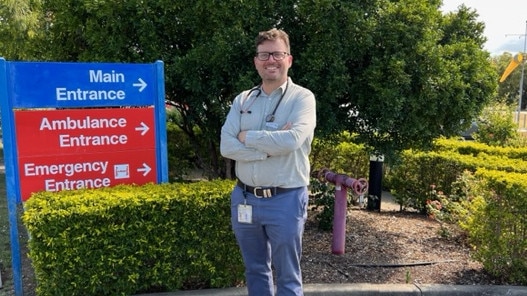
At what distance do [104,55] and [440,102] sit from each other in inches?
121

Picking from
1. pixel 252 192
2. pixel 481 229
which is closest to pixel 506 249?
pixel 481 229

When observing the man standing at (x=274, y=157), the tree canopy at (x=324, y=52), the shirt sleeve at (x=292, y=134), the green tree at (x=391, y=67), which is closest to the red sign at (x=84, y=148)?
the tree canopy at (x=324, y=52)

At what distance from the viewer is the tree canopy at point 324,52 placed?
156 inches

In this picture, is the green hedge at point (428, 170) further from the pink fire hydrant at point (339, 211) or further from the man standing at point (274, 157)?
the man standing at point (274, 157)

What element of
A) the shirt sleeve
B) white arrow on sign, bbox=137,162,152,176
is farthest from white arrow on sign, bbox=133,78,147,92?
the shirt sleeve

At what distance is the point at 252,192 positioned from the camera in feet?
9.53

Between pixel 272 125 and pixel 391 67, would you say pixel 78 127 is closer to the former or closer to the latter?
pixel 272 125

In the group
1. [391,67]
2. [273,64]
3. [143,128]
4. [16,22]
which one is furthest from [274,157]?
[16,22]

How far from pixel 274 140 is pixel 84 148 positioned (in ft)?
5.55

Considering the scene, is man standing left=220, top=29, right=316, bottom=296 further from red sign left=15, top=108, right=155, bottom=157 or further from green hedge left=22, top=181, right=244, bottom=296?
red sign left=15, top=108, right=155, bottom=157

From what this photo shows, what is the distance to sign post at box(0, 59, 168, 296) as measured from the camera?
3367mm

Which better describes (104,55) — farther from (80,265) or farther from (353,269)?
(353,269)

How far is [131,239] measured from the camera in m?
3.26

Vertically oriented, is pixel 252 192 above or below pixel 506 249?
above
